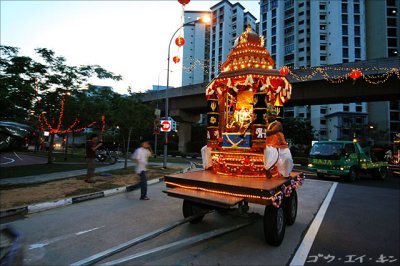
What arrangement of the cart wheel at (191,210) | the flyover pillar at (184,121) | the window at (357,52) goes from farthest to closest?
the window at (357,52)
the flyover pillar at (184,121)
the cart wheel at (191,210)

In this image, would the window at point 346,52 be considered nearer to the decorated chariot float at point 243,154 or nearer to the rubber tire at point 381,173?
the rubber tire at point 381,173

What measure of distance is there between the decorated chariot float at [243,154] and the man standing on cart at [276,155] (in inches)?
1.8

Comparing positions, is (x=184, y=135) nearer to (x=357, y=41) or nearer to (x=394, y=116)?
(x=394, y=116)

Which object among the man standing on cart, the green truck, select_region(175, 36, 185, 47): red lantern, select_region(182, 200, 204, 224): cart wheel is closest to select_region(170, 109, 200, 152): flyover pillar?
select_region(175, 36, 185, 47): red lantern

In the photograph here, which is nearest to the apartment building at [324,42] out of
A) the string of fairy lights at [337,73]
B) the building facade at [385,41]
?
the building facade at [385,41]

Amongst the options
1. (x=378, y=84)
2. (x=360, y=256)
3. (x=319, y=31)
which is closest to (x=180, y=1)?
(x=360, y=256)

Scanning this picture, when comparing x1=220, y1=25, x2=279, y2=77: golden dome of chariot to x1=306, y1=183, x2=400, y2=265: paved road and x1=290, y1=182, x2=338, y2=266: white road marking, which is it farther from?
x1=306, y1=183, x2=400, y2=265: paved road

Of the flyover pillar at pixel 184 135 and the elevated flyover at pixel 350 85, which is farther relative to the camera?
the flyover pillar at pixel 184 135

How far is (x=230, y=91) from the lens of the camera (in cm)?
797

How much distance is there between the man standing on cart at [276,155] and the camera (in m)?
5.53

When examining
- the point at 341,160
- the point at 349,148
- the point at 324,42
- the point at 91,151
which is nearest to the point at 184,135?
the point at 349,148

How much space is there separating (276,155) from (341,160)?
9394 mm

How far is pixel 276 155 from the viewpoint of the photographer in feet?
18.4

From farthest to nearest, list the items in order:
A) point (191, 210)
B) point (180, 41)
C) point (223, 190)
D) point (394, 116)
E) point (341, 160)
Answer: point (394, 116) → point (180, 41) → point (341, 160) → point (191, 210) → point (223, 190)
